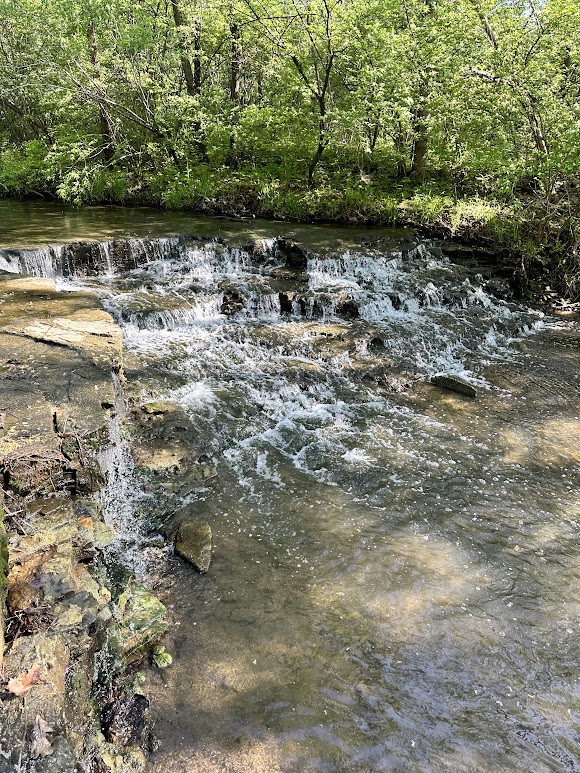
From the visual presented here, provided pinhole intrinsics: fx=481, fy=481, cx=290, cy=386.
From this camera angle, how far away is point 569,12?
31.6 feet

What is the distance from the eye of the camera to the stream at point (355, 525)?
2.81 meters

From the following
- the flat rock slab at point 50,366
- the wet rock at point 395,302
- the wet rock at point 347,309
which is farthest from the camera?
the wet rock at point 395,302

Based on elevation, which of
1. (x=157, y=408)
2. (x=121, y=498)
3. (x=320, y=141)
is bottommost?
(x=121, y=498)

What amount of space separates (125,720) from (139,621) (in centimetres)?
68

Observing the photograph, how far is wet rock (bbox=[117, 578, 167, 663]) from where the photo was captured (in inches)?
124

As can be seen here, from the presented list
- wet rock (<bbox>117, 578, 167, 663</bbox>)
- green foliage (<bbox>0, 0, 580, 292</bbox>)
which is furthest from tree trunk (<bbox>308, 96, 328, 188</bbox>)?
wet rock (<bbox>117, 578, 167, 663</bbox>)

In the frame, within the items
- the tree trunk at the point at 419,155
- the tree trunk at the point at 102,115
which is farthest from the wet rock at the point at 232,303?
the tree trunk at the point at 102,115

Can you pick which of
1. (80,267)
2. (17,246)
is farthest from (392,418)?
(17,246)

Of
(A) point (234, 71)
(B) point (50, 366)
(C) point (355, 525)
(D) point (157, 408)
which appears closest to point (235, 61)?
(A) point (234, 71)

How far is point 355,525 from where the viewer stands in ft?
14.4

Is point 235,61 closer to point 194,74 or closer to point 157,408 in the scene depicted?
point 194,74

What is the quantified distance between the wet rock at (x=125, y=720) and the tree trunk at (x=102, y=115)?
49.6 feet

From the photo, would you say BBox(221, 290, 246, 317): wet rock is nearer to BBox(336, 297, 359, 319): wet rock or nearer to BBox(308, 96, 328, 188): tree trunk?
BBox(336, 297, 359, 319): wet rock

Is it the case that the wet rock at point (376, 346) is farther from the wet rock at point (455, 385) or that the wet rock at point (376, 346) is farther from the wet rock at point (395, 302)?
the wet rock at point (395, 302)
